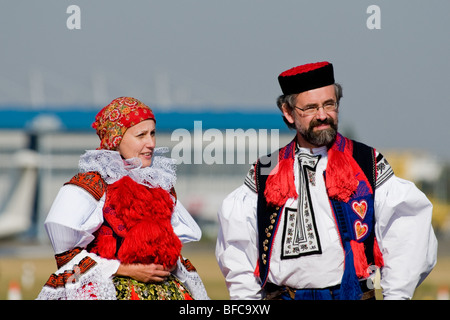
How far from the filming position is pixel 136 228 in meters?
3.95

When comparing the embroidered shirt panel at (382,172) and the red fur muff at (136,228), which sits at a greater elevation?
the embroidered shirt panel at (382,172)

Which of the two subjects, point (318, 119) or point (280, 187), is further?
point (280, 187)

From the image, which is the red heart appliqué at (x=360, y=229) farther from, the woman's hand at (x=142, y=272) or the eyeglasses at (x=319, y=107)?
the woman's hand at (x=142, y=272)

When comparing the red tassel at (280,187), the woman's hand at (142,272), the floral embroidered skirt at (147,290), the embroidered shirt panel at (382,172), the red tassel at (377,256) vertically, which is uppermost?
the embroidered shirt panel at (382,172)

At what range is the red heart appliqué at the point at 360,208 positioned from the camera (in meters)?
3.90

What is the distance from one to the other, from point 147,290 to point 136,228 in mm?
309

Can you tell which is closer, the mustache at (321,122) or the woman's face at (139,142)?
the mustache at (321,122)

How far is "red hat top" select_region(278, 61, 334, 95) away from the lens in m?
3.96

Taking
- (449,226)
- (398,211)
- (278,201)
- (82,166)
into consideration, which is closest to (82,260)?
(82,166)

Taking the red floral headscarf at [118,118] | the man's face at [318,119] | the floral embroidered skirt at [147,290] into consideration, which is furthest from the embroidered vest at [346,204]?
the red floral headscarf at [118,118]

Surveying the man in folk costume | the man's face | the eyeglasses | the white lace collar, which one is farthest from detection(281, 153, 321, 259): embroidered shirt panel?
the white lace collar

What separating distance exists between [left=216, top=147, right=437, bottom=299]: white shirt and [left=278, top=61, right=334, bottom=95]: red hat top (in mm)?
411

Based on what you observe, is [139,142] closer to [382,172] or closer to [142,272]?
[142,272]

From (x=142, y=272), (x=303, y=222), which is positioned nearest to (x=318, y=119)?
(x=303, y=222)
